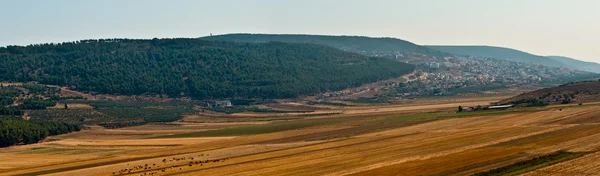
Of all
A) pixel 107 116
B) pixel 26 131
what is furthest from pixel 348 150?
pixel 107 116

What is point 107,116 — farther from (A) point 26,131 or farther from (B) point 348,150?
(B) point 348,150

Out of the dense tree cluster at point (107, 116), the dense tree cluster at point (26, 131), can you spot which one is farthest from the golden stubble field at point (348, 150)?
the dense tree cluster at point (107, 116)

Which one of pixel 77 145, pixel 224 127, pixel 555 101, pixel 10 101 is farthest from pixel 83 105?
pixel 555 101

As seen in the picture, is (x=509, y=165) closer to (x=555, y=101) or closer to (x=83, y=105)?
(x=555, y=101)

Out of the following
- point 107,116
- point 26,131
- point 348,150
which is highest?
point 348,150

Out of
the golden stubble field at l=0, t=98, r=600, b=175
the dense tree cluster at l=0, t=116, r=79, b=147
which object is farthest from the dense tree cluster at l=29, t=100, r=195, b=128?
the golden stubble field at l=0, t=98, r=600, b=175
